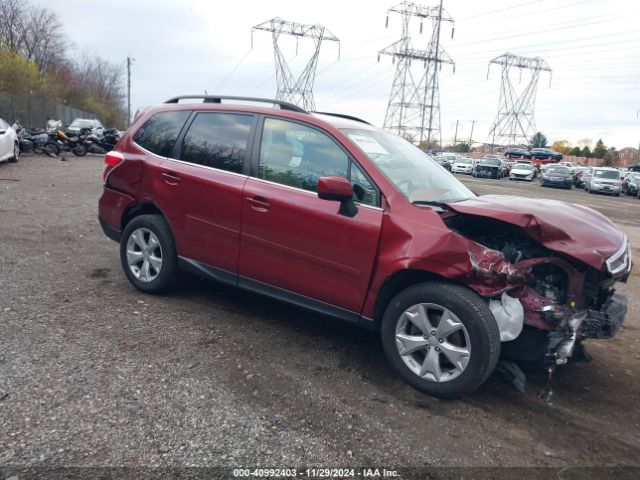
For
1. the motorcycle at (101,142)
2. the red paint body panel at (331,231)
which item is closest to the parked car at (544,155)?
the motorcycle at (101,142)

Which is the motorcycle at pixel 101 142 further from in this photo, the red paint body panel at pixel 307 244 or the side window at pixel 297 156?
the red paint body panel at pixel 307 244

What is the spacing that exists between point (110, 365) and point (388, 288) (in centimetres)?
193

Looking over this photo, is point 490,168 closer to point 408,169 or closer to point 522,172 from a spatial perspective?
point 522,172

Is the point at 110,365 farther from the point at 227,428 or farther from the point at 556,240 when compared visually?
the point at 556,240

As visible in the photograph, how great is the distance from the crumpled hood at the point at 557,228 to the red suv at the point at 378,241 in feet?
0.04

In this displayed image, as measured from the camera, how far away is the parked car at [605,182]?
29.7 m

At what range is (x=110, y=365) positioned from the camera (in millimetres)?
3451

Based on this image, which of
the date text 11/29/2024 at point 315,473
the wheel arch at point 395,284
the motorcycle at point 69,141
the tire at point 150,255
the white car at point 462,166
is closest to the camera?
the date text 11/29/2024 at point 315,473

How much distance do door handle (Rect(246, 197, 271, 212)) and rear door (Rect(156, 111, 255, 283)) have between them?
4.5 inches

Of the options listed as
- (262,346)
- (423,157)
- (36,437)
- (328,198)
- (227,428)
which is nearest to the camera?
(36,437)

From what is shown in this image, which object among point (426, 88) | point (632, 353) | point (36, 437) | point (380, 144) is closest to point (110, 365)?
point (36, 437)

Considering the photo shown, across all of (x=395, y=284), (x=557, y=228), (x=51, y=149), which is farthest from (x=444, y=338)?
(x=51, y=149)

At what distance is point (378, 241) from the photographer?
11.6 feet

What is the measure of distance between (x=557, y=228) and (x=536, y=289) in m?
0.44
